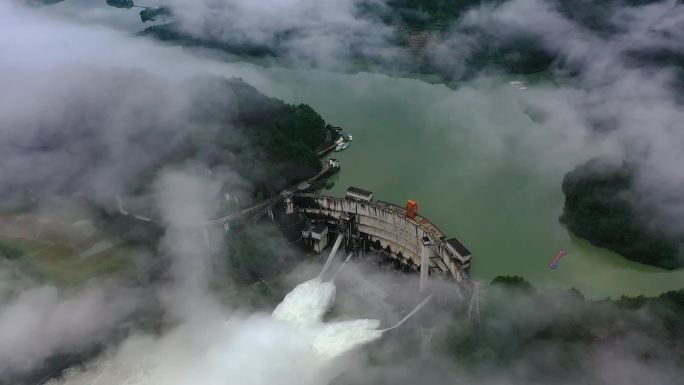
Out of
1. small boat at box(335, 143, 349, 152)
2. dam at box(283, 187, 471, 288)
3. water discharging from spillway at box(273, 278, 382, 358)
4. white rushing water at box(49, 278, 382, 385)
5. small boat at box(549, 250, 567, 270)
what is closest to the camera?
white rushing water at box(49, 278, 382, 385)

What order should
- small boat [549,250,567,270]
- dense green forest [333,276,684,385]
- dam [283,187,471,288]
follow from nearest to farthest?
dense green forest [333,276,684,385] → dam [283,187,471,288] → small boat [549,250,567,270]

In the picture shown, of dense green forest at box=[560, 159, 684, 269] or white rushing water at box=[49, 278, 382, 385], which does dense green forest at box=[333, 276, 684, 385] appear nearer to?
white rushing water at box=[49, 278, 382, 385]

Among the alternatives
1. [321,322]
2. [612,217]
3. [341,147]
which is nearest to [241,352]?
[321,322]

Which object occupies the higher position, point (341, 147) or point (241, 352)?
point (341, 147)

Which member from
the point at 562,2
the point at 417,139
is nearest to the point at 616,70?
the point at 562,2

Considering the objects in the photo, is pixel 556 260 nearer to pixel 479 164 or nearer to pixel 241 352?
pixel 479 164

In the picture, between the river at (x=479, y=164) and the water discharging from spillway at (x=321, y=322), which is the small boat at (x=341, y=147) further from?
the water discharging from spillway at (x=321, y=322)

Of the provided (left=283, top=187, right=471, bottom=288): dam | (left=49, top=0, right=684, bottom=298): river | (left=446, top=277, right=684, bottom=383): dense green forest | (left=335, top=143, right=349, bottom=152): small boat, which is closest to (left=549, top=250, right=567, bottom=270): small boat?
(left=49, top=0, right=684, bottom=298): river
